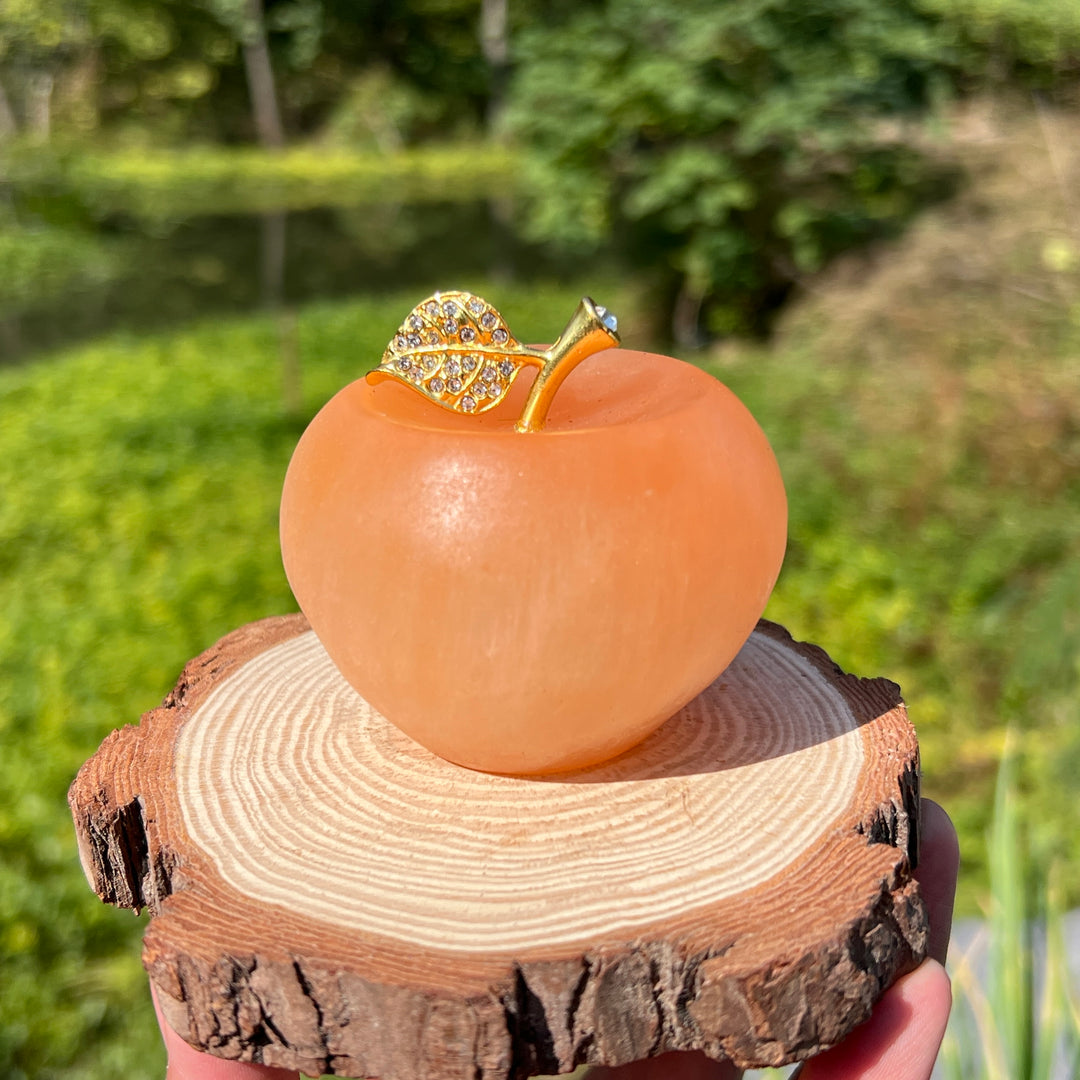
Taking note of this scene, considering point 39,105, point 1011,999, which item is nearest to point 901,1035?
point 1011,999

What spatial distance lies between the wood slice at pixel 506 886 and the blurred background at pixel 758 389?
0.64 meters

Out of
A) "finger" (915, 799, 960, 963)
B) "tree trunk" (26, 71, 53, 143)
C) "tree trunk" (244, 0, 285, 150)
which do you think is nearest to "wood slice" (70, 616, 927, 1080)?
"finger" (915, 799, 960, 963)

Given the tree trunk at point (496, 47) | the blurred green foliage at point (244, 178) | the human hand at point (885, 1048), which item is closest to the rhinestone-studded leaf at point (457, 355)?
the human hand at point (885, 1048)

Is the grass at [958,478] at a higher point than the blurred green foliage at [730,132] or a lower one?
lower

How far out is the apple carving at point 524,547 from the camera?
1.22 m

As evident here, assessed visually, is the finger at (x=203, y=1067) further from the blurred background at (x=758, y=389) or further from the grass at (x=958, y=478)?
the grass at (x=958, y=478)

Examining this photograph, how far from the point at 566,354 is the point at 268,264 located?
9.38 metres

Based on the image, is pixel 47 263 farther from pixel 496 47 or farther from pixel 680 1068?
pixel 680 1068

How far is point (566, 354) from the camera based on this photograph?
1329 mm

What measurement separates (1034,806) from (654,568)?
218 centimetres

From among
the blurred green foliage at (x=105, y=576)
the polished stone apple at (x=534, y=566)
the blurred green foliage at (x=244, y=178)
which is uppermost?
the polished stone apple at (x=534, y=566)

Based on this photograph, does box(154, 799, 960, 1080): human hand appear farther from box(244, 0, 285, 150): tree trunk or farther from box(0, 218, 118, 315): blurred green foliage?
box(244, 0, 285, 150): tree trunk

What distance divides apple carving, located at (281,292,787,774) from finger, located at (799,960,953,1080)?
0.41 metres

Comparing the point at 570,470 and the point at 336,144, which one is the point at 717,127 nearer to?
the point at 570,470
